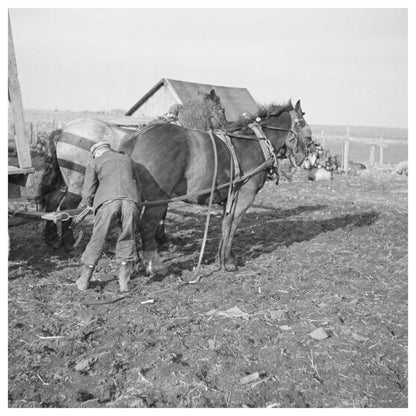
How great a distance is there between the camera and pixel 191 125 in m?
8.67

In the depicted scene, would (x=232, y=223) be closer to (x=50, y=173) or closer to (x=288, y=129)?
(x=288, y=129)

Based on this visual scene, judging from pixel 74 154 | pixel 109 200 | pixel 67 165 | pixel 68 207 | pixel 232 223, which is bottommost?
pixel 232 223

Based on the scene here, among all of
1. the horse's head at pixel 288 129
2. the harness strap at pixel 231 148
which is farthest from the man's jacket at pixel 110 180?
the horse's head at pixel 288 129

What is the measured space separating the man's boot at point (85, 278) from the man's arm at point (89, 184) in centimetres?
83

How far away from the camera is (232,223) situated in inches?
272

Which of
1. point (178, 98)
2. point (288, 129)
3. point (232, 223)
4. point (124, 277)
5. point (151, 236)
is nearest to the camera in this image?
point (124, 277)

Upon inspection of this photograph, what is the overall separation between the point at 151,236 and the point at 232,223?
1.41m

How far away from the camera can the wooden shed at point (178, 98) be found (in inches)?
968

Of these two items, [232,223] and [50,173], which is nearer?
[232,223]

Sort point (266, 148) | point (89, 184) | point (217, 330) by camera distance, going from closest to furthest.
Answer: point (217, 330), point (89, 184), point (266, 148)

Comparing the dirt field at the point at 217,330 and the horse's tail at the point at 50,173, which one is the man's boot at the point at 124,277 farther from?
the horse's tail at the point at 50,173

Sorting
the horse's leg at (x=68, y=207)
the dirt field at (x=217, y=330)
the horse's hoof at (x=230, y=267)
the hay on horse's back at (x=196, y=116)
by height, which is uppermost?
the hay on horse's back at (x=196, y=116)

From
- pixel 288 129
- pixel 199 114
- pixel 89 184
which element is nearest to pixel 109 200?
pixel 89 184

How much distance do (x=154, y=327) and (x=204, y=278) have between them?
1.77 m
